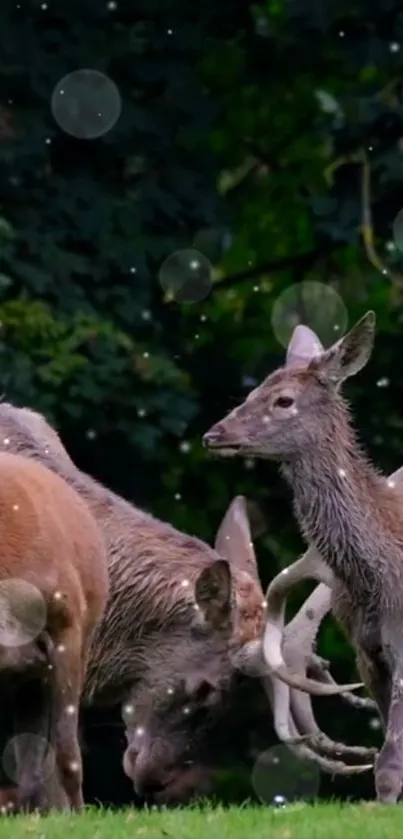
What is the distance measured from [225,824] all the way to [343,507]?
2.55 metres

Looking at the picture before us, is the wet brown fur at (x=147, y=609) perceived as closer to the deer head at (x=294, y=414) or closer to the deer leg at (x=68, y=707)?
the deer head at (x=294, y=414)

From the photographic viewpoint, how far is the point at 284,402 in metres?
11.5

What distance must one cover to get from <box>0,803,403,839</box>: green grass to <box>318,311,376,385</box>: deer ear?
2134 millimetres

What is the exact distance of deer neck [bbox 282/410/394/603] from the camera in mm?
11234

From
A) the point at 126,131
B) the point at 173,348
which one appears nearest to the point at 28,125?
the point at 126,131

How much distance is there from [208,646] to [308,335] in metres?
1.53

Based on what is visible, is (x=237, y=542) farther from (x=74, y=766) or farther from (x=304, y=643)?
(x=74, y=766)

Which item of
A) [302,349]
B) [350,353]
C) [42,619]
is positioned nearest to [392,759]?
[42,619]

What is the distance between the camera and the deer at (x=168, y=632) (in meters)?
12.2

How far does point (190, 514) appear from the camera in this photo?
18594mm

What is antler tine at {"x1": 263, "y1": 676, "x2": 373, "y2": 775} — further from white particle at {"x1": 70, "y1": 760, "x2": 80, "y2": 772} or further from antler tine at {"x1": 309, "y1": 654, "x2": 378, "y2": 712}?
white particle at {"x1": 70, "y1": 760, "x2": 80, "y2": 772}

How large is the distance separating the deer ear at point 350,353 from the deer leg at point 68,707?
2038 millimetres

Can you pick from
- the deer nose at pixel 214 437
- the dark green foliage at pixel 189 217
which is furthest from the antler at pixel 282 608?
the dark green foliage at pixel 189 217

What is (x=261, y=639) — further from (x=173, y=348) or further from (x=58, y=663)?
(x=173, y=348)
